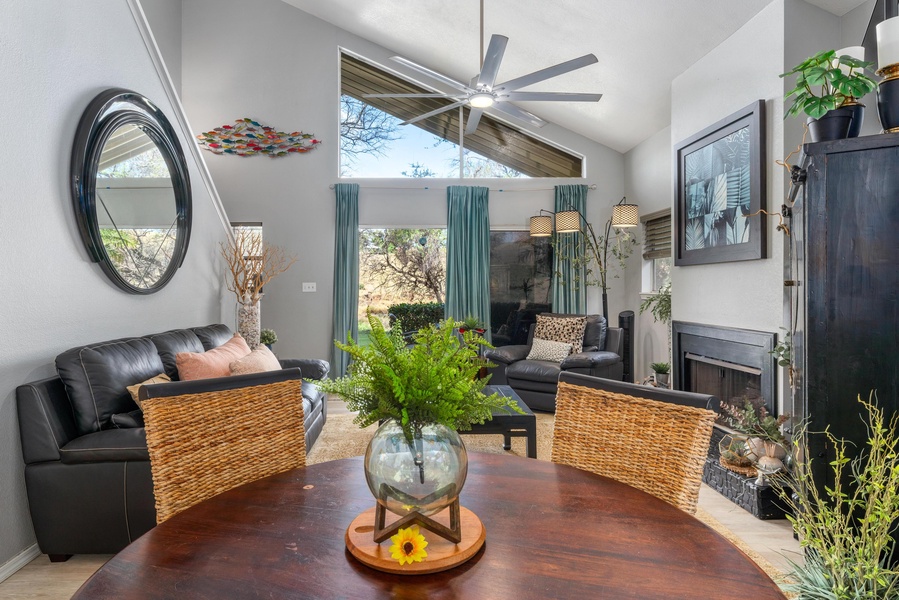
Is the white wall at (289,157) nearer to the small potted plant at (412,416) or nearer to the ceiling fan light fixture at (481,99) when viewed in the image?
the ceiling fan light fixture at (481,99)

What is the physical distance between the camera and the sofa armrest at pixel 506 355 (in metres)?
4.82

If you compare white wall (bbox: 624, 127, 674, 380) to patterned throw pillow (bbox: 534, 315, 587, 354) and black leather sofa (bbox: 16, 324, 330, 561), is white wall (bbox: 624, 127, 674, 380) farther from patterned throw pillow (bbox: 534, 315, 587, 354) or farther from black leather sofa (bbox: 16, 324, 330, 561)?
black leather sofa (bbox: 16, 324, 330, 561)

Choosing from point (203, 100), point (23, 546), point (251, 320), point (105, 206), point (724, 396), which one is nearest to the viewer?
point (23, 546)

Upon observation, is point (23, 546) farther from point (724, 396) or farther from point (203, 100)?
point (203, 100)

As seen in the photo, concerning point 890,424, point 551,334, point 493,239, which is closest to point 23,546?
point 890,424

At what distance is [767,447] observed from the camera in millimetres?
2555

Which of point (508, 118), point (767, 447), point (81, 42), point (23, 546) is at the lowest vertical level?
point (23, 546)

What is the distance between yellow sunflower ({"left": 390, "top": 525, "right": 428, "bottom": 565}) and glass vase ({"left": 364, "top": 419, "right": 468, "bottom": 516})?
2.5 inches

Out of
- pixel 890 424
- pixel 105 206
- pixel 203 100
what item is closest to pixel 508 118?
pixel 203 100

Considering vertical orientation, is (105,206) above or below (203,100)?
below

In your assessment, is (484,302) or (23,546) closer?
(23,546)

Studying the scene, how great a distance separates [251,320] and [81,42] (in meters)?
2.54

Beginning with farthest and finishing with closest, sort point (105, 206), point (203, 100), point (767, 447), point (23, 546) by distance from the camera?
1. point (203, 100)
2. point (105, 206)
3. point (767, 447)
4. point (23, 546)

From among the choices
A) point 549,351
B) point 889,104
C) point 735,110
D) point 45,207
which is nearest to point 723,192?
point 735,110
